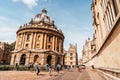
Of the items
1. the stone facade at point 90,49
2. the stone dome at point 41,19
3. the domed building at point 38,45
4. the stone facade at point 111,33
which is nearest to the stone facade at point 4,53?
the domed building at point 38,45

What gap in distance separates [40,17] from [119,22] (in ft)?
173

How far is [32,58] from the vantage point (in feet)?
141

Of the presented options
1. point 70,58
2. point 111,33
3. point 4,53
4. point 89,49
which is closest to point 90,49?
point 89,49

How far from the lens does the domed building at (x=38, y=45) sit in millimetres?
43188

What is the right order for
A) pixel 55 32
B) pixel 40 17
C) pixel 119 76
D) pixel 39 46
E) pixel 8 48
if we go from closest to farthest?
pixel 119 76
pixel 39 46
pixel 55 32
pixel 40 17
pixel 8 48

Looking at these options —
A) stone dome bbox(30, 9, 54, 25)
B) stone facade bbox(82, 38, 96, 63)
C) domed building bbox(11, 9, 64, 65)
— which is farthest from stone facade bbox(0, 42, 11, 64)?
stone facade bbox(82, 38, 96, 63)

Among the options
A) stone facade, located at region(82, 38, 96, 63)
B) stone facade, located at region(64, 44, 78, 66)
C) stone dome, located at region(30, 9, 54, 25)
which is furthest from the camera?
stone facade, located at region(64, 44, 78, 66)

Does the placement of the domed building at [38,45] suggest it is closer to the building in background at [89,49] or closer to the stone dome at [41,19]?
the stone dome at [41,19]

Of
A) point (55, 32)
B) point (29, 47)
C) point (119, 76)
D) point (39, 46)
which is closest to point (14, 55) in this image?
point (29, 47)

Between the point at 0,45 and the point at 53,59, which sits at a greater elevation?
the point at 0,45

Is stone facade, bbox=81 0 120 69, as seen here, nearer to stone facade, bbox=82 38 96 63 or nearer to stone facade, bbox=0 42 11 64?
stone facade, bbox=82 38 96 63

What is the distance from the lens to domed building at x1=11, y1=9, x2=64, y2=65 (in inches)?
1700

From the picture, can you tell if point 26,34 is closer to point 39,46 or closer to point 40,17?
point 39,46

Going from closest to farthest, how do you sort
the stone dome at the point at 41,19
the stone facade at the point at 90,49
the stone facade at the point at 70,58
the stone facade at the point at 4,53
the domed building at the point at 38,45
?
the stone facade at the point at 90,49, the domed building at the point at 38,45, the stone dome at the point at 41,19, the stone facade at the point at 4,53, the stone facade at the point at 70,58
